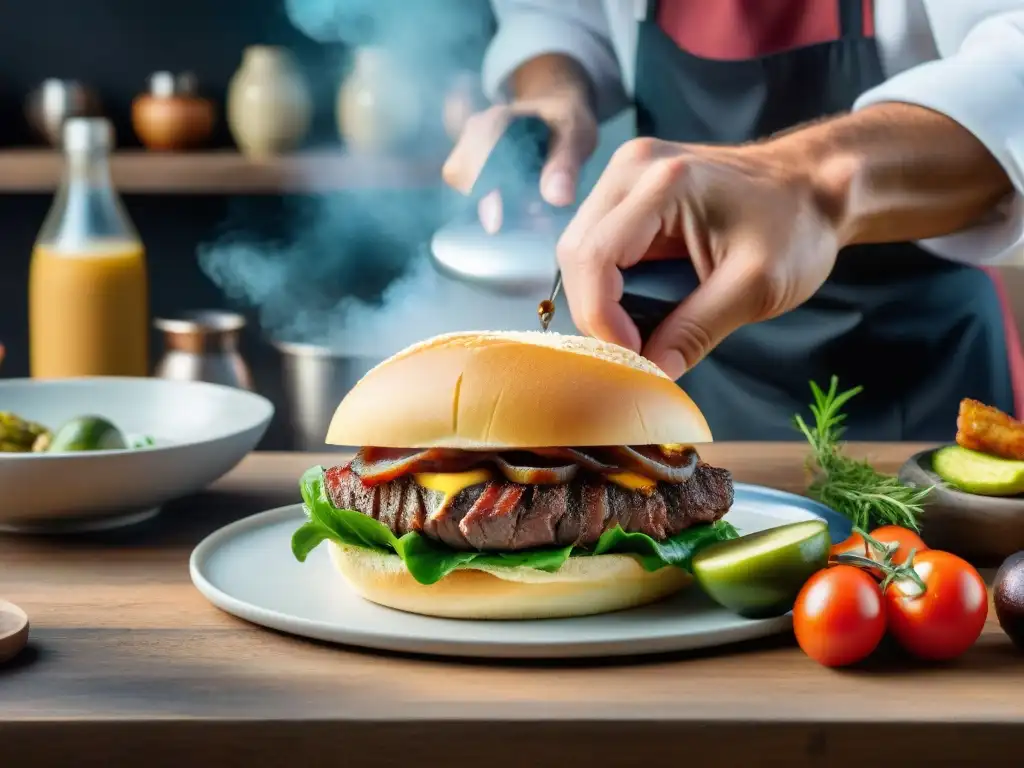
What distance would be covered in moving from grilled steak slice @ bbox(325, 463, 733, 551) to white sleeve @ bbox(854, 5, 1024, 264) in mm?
1003

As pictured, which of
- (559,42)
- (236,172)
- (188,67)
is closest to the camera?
(559,42)

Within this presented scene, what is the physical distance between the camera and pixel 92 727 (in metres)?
0.88

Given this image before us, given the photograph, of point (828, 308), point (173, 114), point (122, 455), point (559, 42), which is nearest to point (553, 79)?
point (559, 42)

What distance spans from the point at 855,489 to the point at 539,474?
1.64 ft

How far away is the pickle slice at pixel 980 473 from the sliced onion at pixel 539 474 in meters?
0.43

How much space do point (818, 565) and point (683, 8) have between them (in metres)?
1.65

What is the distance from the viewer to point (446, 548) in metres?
1.12

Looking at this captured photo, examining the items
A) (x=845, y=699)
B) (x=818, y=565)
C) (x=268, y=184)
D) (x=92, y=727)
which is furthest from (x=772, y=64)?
(x=92, y=727)

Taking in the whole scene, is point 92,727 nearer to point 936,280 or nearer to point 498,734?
point 498,734

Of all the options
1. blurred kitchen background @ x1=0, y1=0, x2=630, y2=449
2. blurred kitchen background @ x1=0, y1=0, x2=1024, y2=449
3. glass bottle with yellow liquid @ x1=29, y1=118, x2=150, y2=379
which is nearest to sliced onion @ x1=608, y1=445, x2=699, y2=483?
glass bottle with yellow liquid @ x1=29, y1=118, x2=150, y2=379

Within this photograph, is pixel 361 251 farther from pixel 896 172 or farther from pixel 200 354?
pixel 896 172

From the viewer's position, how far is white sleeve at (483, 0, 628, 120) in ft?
8.17

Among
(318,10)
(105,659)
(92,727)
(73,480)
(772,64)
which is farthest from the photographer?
(318,10)

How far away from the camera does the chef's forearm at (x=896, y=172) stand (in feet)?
5.95
